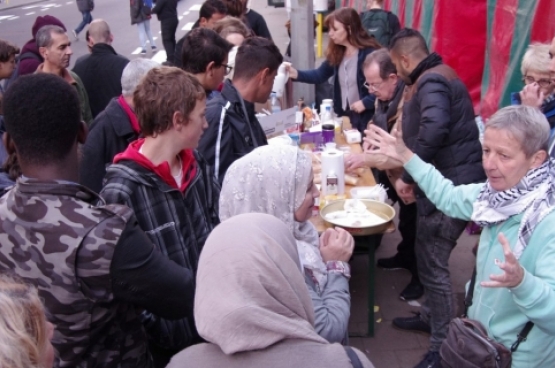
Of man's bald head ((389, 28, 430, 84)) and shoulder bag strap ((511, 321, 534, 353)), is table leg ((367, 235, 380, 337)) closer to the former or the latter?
man's bald head ((389, 28, 430, 84))

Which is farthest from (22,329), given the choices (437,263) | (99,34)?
(99,34)

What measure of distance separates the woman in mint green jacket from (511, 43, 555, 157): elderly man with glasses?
37.4 inches

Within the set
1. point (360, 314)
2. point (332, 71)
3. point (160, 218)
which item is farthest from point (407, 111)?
point (332, 71)

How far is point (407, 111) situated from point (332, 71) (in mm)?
2361

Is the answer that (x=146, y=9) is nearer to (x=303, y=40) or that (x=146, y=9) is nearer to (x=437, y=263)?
(x=303, y=40)

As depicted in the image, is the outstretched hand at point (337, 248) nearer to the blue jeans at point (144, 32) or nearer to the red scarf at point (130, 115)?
the red scarf at point (130, 115)

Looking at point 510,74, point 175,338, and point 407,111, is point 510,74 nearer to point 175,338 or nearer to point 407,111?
point 407,111

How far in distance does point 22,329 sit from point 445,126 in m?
2.73

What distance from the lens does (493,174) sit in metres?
2.35

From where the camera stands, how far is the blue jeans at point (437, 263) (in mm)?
3449

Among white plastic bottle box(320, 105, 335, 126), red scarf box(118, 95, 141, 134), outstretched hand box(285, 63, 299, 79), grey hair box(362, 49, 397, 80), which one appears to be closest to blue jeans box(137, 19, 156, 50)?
outstretched hand box(285, 63, 299, 79)

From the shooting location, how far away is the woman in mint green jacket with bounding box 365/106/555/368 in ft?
6.82

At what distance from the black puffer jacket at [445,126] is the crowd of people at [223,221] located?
0.01 m

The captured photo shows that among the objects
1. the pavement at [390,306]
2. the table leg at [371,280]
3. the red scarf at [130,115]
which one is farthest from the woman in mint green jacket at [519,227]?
the red scarf at [130,115]
